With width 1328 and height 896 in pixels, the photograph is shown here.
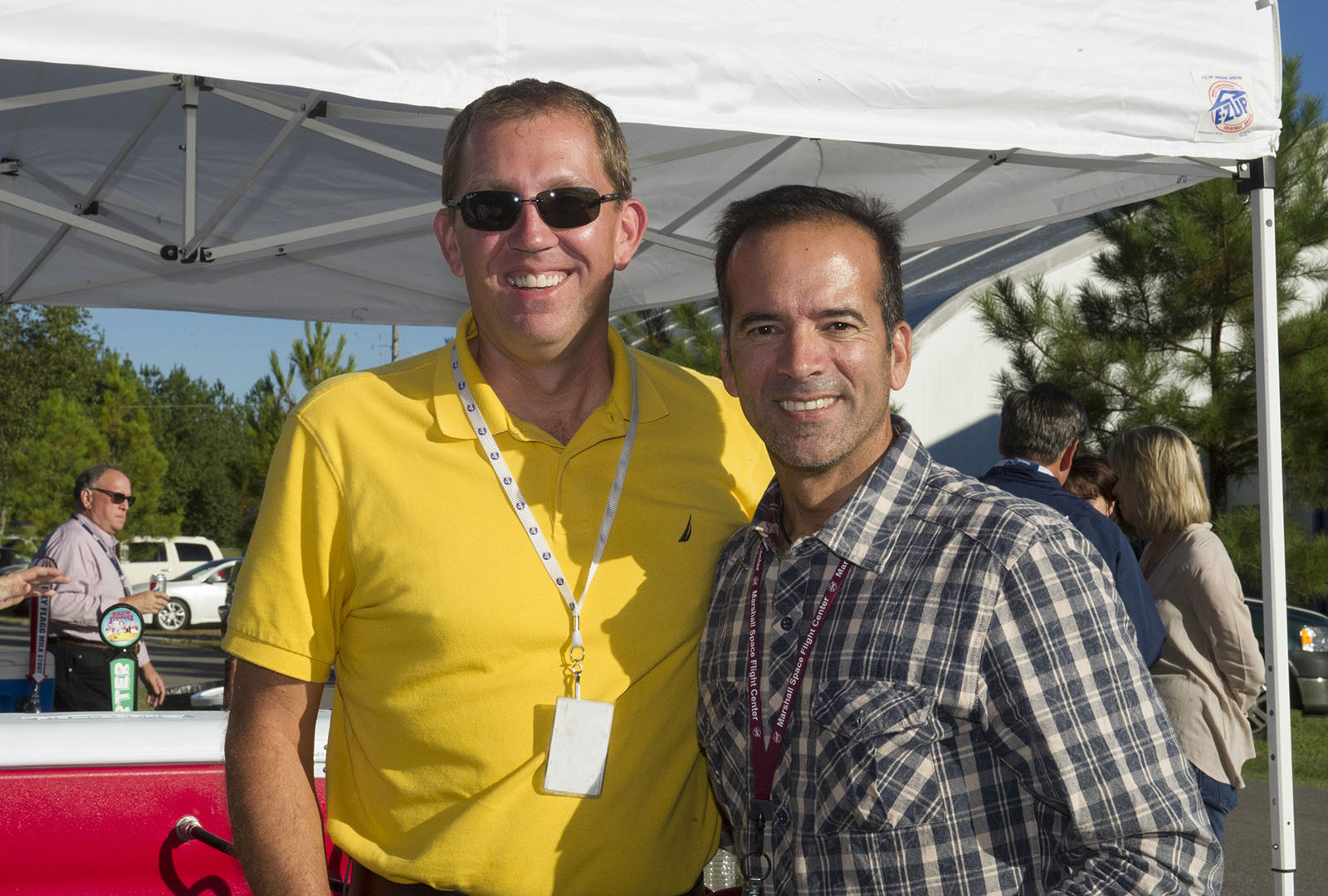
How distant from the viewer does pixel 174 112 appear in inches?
180

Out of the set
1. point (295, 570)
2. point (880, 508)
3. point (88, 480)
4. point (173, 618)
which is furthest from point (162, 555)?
point (880, 508)

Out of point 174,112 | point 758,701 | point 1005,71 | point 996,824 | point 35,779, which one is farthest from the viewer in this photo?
point 174,112

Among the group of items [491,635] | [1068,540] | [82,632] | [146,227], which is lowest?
[82,632]

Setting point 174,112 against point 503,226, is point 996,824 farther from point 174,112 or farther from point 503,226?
point 174,112

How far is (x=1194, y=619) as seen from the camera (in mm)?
4438

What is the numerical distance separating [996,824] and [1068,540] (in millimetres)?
349

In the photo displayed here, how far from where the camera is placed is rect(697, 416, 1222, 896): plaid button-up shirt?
1.35 m

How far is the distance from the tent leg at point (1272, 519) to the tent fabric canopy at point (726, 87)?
187mm

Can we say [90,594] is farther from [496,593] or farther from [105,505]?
[496,593]

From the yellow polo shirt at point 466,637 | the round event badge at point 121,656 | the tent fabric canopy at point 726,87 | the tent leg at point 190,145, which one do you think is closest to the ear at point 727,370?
the yellow polo shirt at point 466,637

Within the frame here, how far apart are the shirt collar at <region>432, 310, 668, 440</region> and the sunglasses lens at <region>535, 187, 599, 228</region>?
0.77 ft

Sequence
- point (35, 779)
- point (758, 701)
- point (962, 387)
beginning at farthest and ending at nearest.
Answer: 1. point (962, 387)
2. point (35, 779)
3. point (758, 701)

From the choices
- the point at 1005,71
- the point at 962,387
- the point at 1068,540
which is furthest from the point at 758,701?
the point at 962,387

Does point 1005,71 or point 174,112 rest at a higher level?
point 174,112
